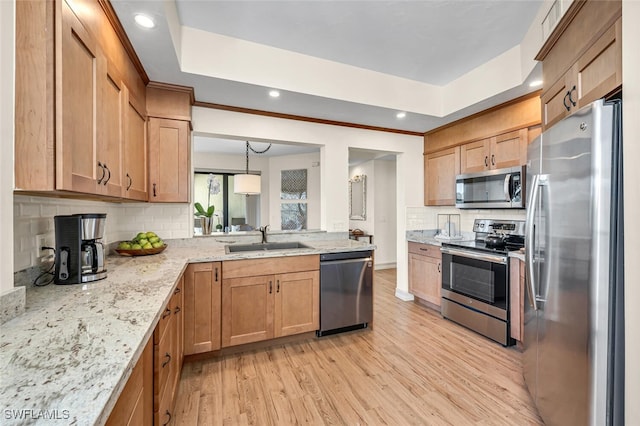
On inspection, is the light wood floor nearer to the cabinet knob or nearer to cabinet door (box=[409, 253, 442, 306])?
cabinet door (box=[409, 253, 442, 306])

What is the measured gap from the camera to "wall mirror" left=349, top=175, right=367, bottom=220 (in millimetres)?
6162

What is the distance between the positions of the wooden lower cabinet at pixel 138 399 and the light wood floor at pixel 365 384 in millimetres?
763


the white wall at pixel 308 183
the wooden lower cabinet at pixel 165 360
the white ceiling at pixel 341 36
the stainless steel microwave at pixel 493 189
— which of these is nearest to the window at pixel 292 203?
the white wall at pixel 308 183

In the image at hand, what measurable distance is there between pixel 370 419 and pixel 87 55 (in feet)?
8.11

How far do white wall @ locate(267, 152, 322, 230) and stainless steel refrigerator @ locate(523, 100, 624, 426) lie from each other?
4.78 metres

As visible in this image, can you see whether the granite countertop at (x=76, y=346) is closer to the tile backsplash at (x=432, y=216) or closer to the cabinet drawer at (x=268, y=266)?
the cabinet drawer at (x=268, y=266)

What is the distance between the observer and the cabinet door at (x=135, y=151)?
1.91m

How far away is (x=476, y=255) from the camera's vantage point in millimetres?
2820

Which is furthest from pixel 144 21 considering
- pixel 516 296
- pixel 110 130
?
pixel 516 296

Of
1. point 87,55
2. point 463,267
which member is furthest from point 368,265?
point 87,55

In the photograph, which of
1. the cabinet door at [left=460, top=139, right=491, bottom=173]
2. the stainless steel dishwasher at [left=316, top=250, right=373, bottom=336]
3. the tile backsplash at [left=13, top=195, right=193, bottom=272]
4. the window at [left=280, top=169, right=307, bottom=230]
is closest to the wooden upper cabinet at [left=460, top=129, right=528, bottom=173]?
the cabinet door at [left=460, top=139, right=491, bottom=173]

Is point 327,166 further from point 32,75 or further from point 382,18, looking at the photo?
point 32,75

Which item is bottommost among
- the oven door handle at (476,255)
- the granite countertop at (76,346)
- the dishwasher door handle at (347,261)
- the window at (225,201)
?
the dishwasher door handle at (347,261)

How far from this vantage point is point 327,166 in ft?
11.0
